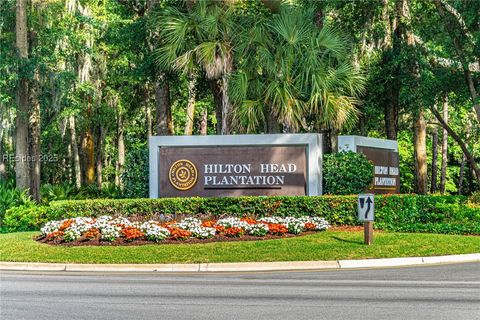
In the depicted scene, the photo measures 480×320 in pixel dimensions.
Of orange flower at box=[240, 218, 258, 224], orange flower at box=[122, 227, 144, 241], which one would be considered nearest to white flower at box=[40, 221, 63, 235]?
orange flower at box=[122, 227, 144, 241]

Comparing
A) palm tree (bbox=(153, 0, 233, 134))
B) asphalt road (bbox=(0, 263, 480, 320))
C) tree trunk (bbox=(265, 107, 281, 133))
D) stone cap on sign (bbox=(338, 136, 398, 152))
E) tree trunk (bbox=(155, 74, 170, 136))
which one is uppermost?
palm tree (bbox=(153, 0, 233, 134))

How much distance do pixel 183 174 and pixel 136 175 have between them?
65.5 inches

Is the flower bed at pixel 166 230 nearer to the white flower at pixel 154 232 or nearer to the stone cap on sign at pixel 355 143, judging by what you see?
the white flower at pixel 154 232

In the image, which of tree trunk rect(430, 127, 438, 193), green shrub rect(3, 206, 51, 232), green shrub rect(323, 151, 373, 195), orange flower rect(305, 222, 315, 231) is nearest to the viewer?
orange flower rect(305, 222, 315, 231)

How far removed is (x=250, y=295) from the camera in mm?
13023

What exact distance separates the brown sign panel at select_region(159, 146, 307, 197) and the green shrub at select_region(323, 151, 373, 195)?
0.82 meters

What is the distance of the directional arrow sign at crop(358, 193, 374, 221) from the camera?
20.3 meters

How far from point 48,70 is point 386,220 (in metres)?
18.1

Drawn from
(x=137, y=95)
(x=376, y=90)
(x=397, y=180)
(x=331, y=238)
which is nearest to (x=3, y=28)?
(x=137, y=95)

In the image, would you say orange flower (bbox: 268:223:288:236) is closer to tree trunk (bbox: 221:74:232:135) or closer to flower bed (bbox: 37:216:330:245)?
flower bed (bbox: 37:216:330:245)

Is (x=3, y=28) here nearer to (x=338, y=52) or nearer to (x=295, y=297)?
(x=338, y=52)

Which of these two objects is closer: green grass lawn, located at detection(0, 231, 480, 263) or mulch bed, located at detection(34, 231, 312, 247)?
→ green grass lawn, located at detection(0, 231, 480, 263)

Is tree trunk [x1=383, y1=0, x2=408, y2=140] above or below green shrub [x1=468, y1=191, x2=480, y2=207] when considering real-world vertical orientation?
above

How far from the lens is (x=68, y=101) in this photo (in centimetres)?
4047
